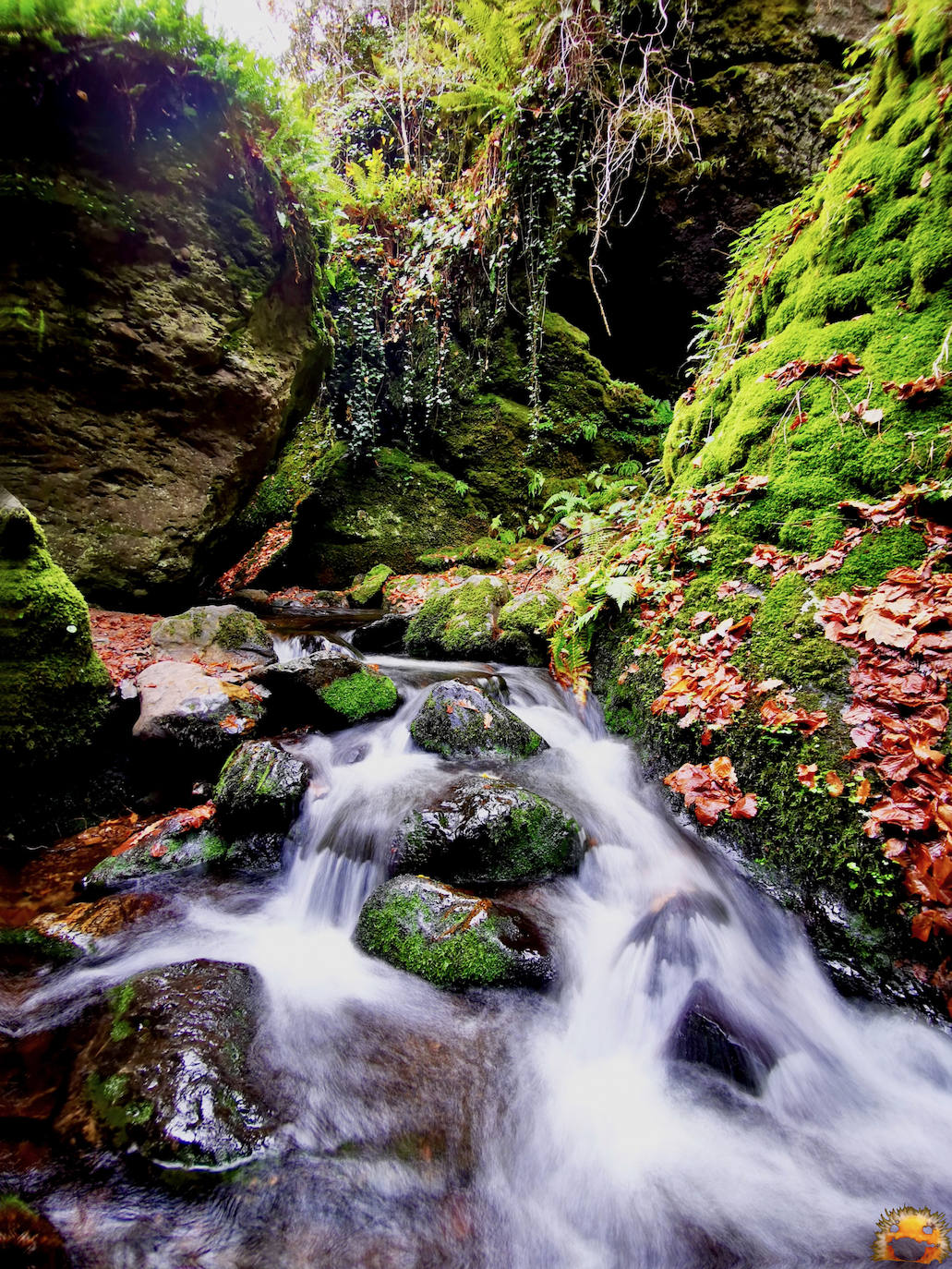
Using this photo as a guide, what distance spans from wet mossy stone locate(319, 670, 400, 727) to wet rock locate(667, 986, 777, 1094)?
3399 millimetres

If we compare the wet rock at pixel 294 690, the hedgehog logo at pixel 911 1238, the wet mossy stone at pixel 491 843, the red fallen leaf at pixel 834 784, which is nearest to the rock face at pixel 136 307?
the wet rock at pixel 294 690

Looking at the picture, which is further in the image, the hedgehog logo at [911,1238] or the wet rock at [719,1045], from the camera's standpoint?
the wet rock at [719,1045]

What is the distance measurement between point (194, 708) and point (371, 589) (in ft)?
19.2

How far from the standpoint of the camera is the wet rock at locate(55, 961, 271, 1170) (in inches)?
71.2

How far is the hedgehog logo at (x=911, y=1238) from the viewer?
1618 mm

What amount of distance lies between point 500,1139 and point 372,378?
11.4 metres

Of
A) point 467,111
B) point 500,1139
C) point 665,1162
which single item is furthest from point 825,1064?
point 467,111

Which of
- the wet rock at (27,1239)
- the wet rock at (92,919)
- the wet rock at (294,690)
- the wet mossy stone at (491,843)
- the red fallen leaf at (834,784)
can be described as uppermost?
the red fallen leaf at (834,784)

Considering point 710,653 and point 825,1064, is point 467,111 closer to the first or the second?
point 710,653

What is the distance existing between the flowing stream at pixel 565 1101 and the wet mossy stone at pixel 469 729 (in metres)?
1.15

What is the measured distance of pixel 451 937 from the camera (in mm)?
2691

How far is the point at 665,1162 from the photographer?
2021 millimetres

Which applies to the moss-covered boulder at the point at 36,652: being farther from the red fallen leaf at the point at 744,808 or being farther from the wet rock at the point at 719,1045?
the red fallen leaf at the point at 744,808

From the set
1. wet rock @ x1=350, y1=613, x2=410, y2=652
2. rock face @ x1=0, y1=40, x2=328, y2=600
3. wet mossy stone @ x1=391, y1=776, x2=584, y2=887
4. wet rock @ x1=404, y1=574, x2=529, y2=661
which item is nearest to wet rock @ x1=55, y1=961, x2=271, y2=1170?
wet mossy stone @ x1=391, y1=776, x2=584, y2=887
